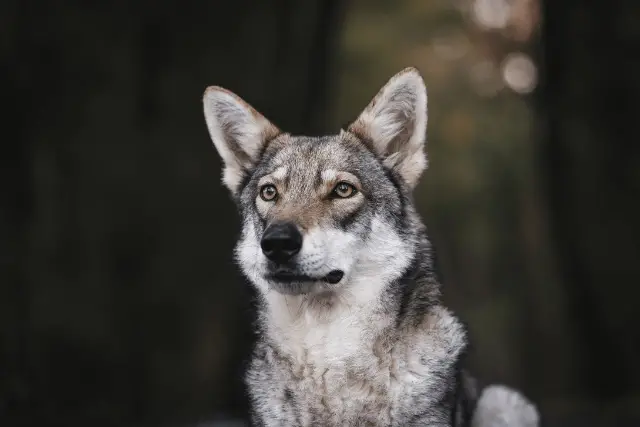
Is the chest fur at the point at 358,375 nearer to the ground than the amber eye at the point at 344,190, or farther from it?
nearer to the ground

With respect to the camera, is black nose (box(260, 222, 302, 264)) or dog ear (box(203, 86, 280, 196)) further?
dog ear (box(203, 86, 280, 196))

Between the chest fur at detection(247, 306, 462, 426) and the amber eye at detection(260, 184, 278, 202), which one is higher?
the amber eye at detection(260, 184, 278, 202)

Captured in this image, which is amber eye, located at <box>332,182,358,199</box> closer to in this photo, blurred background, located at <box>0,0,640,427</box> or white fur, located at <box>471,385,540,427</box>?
white fur, located at <box>471,385,540,427</box>

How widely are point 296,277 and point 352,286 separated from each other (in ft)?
1.44

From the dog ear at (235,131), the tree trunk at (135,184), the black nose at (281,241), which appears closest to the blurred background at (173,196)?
the tree trunk at (135,184)

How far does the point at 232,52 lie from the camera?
480 inches

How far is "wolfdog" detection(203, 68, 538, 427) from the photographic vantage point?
5766mm

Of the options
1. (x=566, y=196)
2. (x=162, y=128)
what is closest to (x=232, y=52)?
(x=162, y=128)

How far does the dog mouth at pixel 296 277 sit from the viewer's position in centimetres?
560

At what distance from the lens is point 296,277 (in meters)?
5.61

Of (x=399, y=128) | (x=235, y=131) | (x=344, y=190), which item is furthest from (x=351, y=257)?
(x=235, y=131)

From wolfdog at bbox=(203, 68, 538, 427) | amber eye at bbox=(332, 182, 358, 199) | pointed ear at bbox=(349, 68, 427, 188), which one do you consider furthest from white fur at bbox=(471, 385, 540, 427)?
amber eye at bbox=(332, 182, 358, 199)

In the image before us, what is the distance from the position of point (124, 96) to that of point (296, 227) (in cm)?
698

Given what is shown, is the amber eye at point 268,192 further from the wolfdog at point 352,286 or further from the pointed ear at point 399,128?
the pointed ear at point 399,128
